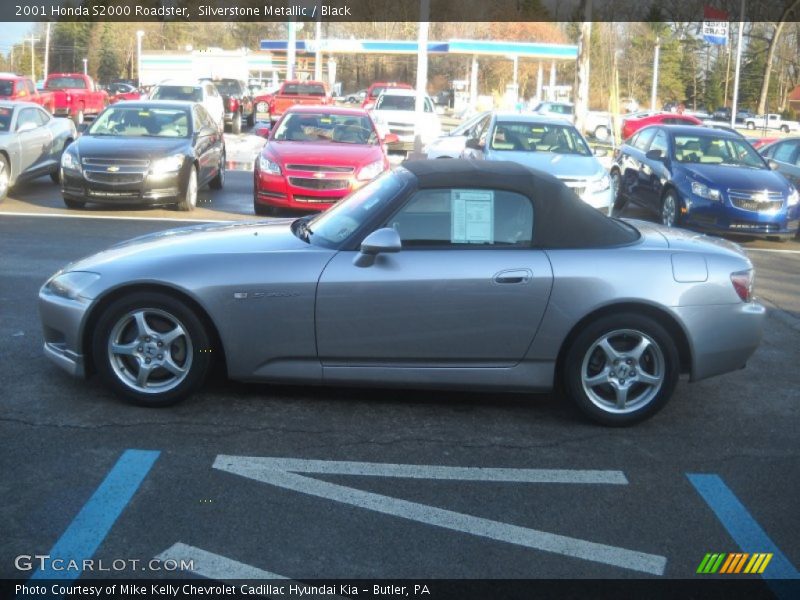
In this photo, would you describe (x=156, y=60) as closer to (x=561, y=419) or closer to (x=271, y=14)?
(x=271, y=14)

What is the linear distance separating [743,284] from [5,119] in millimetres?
12675

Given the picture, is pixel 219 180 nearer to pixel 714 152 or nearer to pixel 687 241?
pixel 714 152

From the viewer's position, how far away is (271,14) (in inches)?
3147

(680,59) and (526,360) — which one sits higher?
(680,59)

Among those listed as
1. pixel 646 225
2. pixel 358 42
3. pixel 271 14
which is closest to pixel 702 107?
pixel 358 42

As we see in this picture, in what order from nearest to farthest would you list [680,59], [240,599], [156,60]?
1. [240,599]
2. [156,60]
3. [680,59]

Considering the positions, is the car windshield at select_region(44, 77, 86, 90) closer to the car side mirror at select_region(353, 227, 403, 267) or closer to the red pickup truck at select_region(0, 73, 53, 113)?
the red pickup truck at select_region(0, 73, 53, 113)

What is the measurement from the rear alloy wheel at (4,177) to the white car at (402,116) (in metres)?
13.7

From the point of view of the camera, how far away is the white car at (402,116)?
27656 mm

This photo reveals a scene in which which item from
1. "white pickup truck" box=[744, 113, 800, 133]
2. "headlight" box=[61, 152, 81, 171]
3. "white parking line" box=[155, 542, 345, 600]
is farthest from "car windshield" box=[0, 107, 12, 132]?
"white pickup truck" box=[744, 113, 800, 133]

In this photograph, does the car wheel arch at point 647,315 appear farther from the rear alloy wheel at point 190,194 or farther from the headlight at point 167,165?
the rear alloy wheel at point 190,194

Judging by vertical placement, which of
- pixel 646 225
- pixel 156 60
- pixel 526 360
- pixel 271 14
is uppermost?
pixel 271 14

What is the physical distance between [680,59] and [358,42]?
2791 cm

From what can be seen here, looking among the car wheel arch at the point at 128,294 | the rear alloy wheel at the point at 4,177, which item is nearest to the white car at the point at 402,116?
the rear alloy wheel at the point at 4,177
